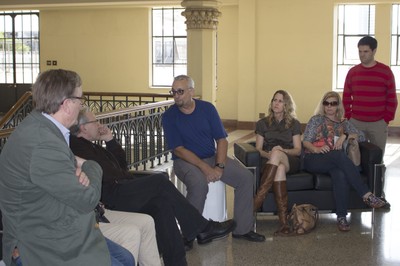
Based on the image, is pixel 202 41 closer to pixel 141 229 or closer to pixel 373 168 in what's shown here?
pixel 373 168

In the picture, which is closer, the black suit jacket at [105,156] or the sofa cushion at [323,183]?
the black suit jacket at [105,156]

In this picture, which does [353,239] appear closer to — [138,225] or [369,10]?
[138,225]

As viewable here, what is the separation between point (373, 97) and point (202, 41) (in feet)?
15.0

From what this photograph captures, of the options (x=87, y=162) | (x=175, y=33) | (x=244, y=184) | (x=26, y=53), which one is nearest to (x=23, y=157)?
(x=87, y=162)

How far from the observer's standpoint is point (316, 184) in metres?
5.58

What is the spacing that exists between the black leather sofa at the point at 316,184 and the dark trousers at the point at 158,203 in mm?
1503

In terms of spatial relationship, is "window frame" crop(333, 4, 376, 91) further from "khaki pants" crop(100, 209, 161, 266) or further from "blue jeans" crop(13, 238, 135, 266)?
"blue jeans" crop(13, 238, 135, 266)

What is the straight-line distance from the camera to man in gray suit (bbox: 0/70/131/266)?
2.53 meters

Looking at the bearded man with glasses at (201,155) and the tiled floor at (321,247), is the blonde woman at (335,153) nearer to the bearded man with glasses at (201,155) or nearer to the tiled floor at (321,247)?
the tiled floor at (321,247)

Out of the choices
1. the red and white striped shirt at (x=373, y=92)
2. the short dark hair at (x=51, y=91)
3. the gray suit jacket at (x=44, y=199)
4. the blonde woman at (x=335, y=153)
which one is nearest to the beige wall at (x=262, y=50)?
the red and white striped shirt at (x=373, y=92)

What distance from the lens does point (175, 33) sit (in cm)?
1559

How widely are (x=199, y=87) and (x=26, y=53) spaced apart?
8.66 meters

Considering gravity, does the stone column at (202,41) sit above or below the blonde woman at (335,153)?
above

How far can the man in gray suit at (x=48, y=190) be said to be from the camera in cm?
253
